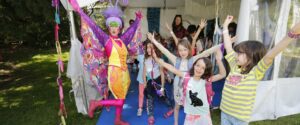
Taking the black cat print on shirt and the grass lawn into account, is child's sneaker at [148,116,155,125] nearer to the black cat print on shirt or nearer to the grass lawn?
the grass lawn

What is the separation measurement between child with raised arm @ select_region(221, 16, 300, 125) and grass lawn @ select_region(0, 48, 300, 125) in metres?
1.44

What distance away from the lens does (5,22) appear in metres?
4.43

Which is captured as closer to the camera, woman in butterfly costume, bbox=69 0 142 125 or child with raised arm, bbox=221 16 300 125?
child with raised arm, bbox=221 16 300 125

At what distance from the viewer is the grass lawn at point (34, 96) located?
399 cm

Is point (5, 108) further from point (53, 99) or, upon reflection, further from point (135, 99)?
point (135, 99)

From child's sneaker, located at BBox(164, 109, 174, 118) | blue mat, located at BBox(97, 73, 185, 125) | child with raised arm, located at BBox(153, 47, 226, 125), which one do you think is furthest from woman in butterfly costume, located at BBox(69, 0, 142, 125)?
child with raised arm, located at BBox(153, 47, 226, 125)

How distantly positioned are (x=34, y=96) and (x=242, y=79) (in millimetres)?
3975

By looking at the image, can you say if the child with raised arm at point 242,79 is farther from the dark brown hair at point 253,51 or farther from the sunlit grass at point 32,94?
the sunlit grass at point 32,94

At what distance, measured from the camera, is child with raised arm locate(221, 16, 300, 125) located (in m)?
2.22

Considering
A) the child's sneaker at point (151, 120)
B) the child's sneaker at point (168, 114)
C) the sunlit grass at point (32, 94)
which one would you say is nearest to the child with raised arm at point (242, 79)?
the child's sneaker at point (151, 120)

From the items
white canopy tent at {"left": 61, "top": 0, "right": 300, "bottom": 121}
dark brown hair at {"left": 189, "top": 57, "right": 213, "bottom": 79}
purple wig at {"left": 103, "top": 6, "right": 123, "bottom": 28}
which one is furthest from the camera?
white canopy tent at {"left": 61, "top": 0, "right": 300, "bottom": 121}

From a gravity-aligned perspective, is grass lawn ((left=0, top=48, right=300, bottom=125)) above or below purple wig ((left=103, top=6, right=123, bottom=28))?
below

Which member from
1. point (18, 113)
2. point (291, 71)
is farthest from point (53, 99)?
point (291, 71)

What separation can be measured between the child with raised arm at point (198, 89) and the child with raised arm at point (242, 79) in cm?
23
